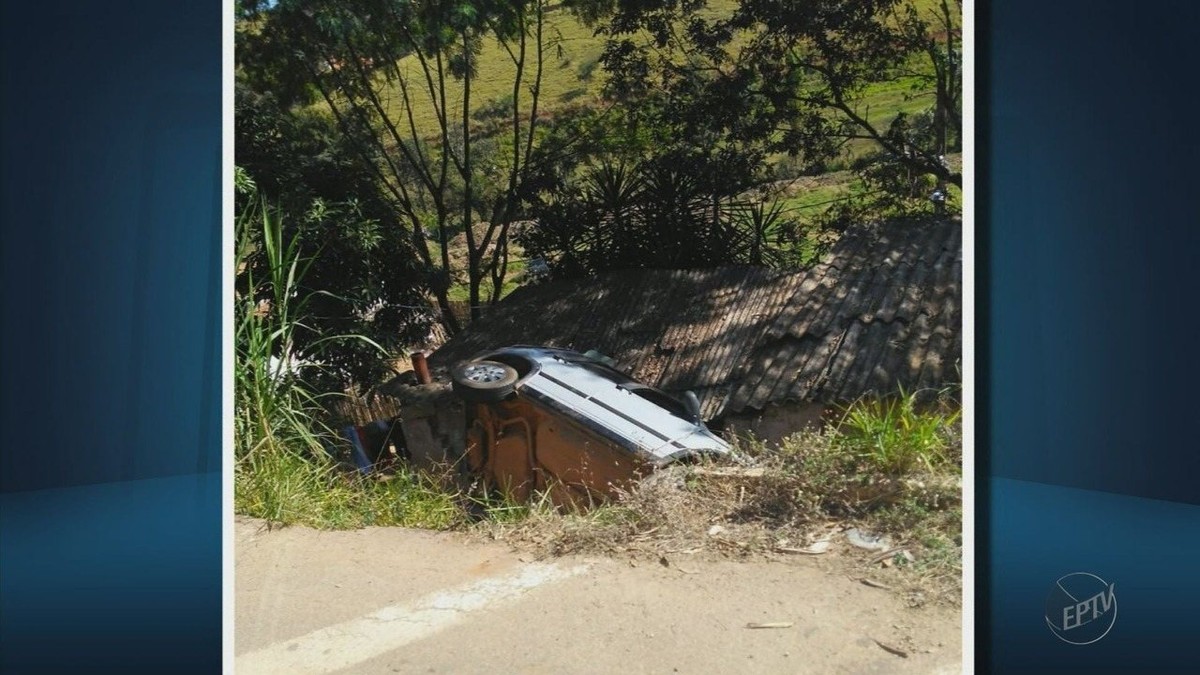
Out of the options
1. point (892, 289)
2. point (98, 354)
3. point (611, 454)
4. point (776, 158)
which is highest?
point (776, 158)

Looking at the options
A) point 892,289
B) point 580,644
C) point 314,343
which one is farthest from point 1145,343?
point 314,343

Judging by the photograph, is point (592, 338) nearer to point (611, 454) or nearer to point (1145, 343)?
point (611, 454)

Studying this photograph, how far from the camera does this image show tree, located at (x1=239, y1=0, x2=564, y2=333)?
4.10 m

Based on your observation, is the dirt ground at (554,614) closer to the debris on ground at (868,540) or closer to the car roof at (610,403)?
the debris on ground at (868,540)

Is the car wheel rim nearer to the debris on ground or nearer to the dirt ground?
the dirt ground

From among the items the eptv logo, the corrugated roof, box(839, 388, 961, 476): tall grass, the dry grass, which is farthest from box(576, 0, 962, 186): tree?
the eptv logo

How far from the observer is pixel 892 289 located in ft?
13.1

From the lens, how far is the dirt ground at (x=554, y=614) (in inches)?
147

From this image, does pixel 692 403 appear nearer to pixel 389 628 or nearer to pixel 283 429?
pixel 389 628

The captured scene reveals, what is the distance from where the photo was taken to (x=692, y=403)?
4.07m

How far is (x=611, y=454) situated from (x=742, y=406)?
20.6 inches

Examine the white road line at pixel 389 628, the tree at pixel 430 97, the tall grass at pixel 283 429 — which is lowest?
the white road line at pixel 389 628

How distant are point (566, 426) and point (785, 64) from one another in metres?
1.58

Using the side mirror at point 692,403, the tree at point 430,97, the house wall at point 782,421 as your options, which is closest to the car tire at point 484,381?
the tree at point 430,97
